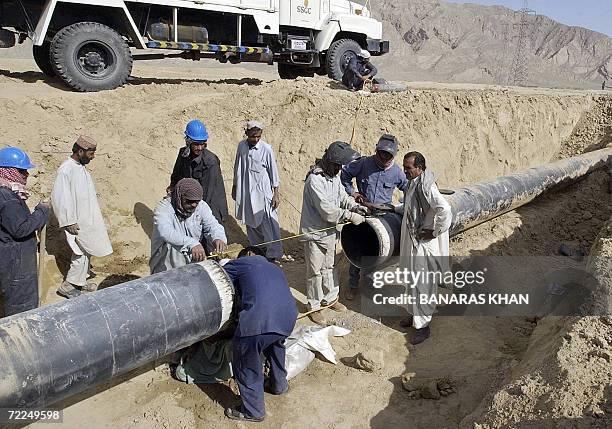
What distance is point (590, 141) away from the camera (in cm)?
1113

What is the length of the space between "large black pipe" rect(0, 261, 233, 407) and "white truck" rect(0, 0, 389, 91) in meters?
6.08

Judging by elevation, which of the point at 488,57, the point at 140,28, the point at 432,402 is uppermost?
the point at 488,57

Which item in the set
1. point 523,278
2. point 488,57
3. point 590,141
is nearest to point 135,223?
point 523,278

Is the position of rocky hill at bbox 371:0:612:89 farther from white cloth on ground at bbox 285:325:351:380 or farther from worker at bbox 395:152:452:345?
white cloth on ground at bbox 285:325:351:380

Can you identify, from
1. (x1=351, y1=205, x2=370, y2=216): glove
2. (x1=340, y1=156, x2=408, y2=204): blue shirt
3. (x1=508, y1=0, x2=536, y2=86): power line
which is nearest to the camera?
(x1=351, y1=205, x2=370, y2=216): glove

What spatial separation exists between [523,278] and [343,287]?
2211 mm

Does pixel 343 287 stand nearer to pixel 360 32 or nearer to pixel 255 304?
pixel 255 304

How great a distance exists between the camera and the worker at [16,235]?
3969 mm

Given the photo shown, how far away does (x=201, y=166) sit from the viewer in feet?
18.5

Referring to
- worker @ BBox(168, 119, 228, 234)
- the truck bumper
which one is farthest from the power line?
worker @ BBox(168, 119, 228, 234)

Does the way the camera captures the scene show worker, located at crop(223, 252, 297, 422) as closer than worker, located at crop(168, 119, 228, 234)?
Yes

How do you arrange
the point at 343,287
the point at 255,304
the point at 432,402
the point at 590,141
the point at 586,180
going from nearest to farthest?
the point at 255,304 → the point at 432,402 → the point at 343,287 → the point at 586,180 → the point at 590,141

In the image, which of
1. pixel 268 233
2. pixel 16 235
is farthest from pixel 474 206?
pixel 16 235

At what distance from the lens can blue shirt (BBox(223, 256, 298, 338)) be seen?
12.0ft
